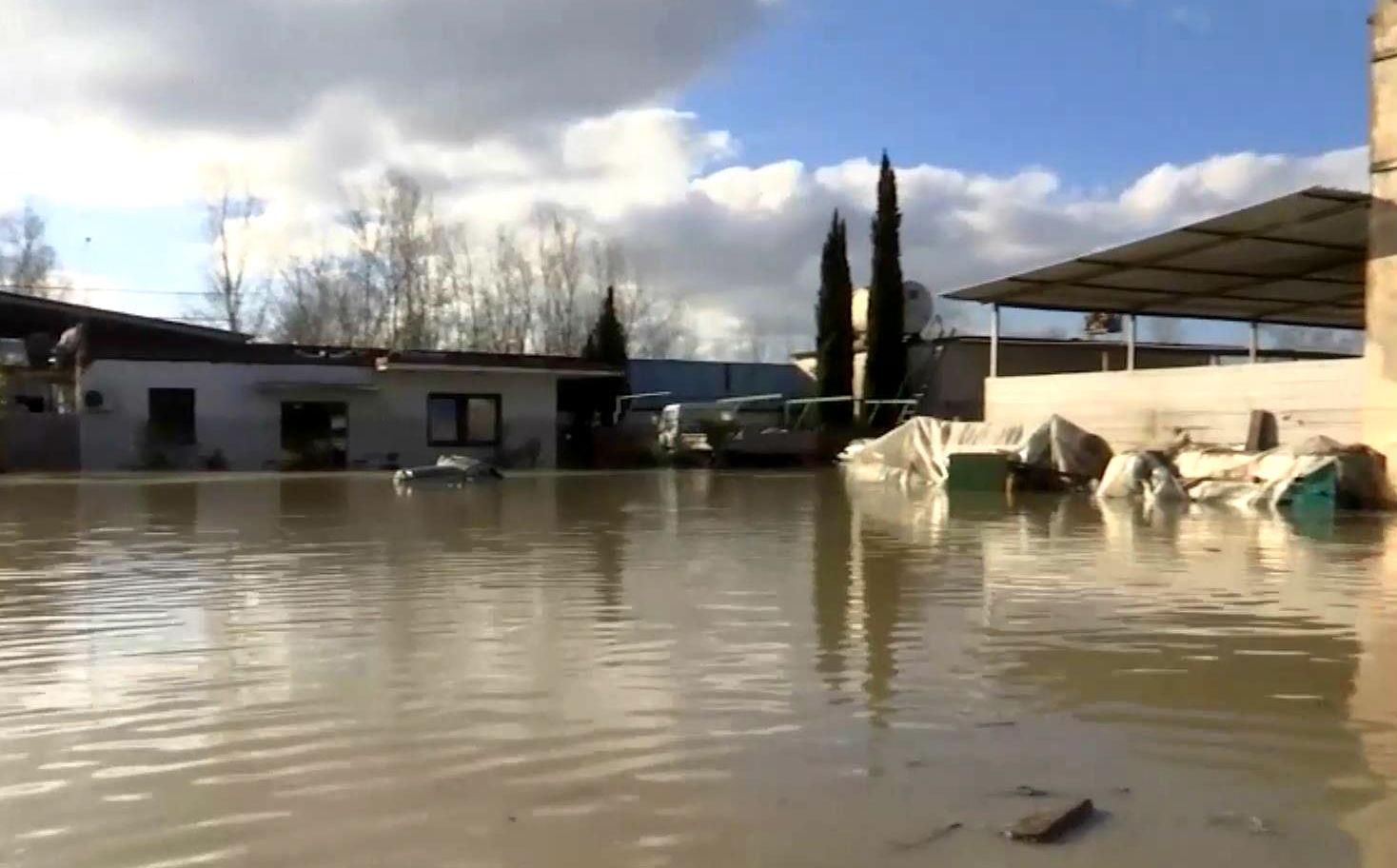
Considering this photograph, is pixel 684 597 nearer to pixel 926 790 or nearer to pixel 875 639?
pixel 875 639

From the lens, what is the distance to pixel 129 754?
4.32 m

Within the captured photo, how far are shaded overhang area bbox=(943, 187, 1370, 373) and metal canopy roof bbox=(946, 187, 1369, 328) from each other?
17 millimetres

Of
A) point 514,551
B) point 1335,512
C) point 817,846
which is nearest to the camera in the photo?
point 817,846

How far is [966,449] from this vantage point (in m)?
21.3

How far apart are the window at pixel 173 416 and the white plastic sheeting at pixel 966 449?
1502 centimetres

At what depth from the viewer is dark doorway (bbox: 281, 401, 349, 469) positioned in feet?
103

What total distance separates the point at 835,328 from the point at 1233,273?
16.6m

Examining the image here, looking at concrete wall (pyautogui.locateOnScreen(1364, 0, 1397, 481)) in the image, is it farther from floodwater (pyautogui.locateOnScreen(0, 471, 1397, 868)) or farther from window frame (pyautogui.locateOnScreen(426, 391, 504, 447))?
window frame (pyautogui.locateOnScreen(426, 391, 504, 447))

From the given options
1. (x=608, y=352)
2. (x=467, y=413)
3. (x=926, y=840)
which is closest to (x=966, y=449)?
(x=467, y=413)

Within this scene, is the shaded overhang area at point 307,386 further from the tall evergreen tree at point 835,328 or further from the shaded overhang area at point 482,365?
the tall evergreen tree at point 835,328

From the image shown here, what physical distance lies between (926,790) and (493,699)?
74.0 inches

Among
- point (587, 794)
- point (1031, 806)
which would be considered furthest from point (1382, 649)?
point (587, 794)

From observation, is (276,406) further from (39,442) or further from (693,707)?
(693,707)

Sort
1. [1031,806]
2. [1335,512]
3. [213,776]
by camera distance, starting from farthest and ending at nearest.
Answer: [1335,512] < [213,776] < [1031,806]
